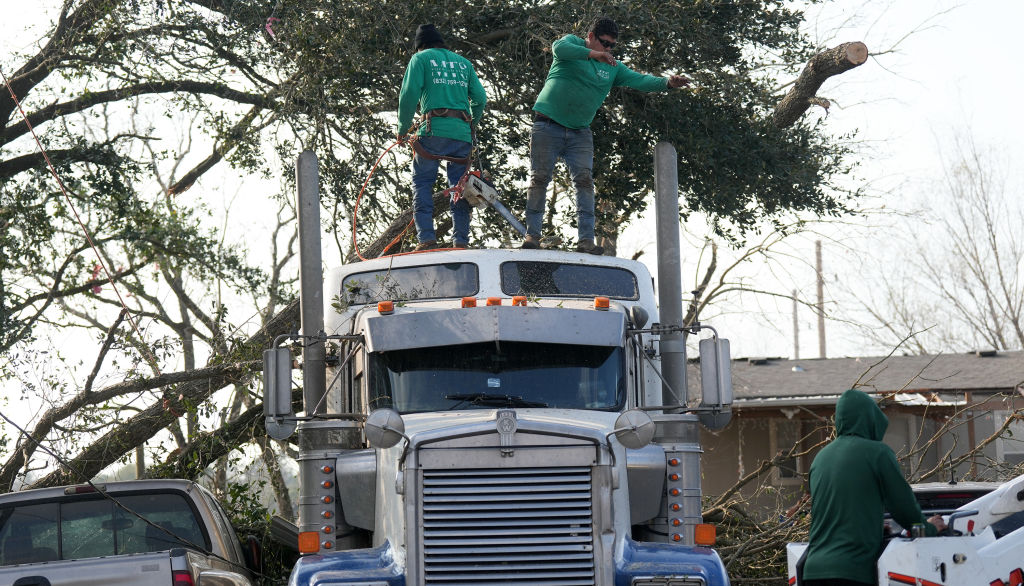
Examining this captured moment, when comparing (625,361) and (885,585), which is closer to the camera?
(885,585)

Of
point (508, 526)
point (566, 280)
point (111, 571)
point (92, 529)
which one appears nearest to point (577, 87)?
point (566, 280)

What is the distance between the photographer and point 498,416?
6.74 meters

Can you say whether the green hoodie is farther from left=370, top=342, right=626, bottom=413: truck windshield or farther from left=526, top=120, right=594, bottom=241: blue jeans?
left=526, top=120, right=594, bottom=241: blue jeans

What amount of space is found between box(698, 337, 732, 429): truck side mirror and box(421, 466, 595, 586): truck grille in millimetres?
1250

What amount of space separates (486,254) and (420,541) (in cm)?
267

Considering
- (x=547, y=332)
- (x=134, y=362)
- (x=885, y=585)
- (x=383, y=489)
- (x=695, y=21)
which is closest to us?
(x=885, y=585)

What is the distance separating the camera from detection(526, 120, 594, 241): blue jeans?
10.4 meters

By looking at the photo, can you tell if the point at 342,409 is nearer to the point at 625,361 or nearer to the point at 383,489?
the point at 383,489

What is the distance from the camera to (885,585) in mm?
5883

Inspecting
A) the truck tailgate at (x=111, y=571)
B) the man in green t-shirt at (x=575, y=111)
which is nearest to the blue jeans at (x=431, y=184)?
the man in green t-shirt at (x=575, y=111)

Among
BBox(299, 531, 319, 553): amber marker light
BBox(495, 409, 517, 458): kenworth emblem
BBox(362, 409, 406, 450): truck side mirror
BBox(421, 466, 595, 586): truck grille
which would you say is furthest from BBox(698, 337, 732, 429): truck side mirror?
BBox(299, 531, 319, 553): amber marker light

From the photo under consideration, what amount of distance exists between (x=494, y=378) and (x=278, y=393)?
57.4 inches

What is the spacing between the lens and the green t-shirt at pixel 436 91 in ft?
33.2

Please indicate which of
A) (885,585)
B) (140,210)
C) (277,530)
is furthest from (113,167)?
(885,585)
